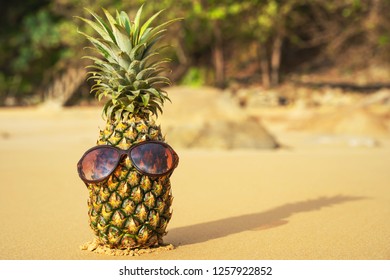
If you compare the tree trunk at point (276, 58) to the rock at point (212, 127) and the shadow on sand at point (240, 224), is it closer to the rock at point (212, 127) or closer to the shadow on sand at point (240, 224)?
the rock at point (212, 127)

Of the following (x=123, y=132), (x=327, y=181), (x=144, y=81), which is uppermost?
(x=144, y=81)

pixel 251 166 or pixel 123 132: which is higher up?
pixel 123 132

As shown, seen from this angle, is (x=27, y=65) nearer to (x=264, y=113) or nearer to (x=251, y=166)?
(x=264, y=113)

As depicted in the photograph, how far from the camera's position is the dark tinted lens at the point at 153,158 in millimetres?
4816

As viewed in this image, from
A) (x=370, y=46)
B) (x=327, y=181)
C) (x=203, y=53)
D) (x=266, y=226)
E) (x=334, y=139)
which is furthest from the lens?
(x=203, y=53)

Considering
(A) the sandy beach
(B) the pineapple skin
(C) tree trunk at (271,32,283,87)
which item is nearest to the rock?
(A) the sandy beach

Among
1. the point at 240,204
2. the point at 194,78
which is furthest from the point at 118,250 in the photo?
the point at 194,78

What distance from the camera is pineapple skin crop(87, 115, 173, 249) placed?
15.9ft

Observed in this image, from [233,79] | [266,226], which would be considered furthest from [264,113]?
[266,226]

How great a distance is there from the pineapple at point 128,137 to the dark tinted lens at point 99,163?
0.06 meters

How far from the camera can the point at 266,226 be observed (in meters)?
6.08

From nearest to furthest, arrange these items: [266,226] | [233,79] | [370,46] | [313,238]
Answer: [313,238], [266,226], [370,46], [233,79]

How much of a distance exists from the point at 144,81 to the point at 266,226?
1956 mm

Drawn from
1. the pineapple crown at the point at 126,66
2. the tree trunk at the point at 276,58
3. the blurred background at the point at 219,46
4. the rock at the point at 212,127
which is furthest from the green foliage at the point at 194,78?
the pineapple crown at the point at 126,66
